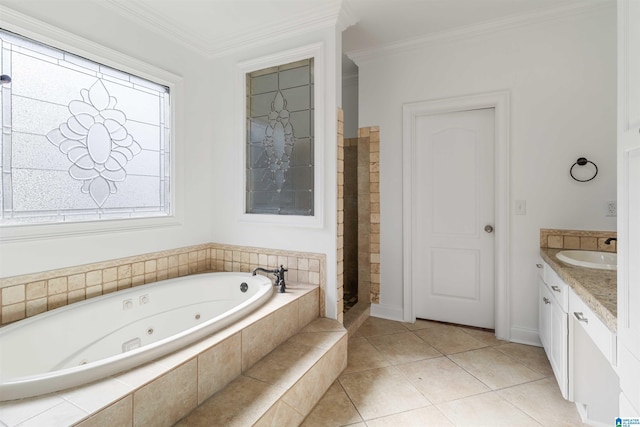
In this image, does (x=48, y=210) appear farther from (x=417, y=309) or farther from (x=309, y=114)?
(x=417, y=309)

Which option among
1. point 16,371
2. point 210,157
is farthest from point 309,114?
point 16,371

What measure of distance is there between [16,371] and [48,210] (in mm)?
853

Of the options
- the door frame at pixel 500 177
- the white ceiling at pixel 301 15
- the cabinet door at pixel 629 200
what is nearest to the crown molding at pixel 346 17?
the white ceiling at pixel 301 15

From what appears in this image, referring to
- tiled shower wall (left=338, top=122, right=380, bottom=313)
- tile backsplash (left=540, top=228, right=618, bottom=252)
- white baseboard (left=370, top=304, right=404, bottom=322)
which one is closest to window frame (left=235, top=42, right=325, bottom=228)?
tiled shower wall (left=338, top=122, right=380, bottom=313)

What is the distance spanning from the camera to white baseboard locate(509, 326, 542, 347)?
245 cm

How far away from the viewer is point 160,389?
1146 mm

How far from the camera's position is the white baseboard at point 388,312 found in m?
2.96

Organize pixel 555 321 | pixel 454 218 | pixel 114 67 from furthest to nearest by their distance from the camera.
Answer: pixel 454 218 → pixel 114 67 → pixel 555 321

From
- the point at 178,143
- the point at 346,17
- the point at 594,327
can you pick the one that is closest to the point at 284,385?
the point at 594,327

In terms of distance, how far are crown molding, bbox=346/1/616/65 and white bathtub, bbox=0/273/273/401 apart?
233 cm

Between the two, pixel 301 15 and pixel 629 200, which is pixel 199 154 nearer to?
pixel 301 15

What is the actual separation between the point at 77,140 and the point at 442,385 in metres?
2.76

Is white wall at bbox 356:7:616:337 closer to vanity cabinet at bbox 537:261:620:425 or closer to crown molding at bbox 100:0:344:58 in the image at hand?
vanity cabinet at bbox 537:261:620:425

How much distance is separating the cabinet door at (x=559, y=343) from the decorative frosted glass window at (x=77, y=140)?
2.79m
